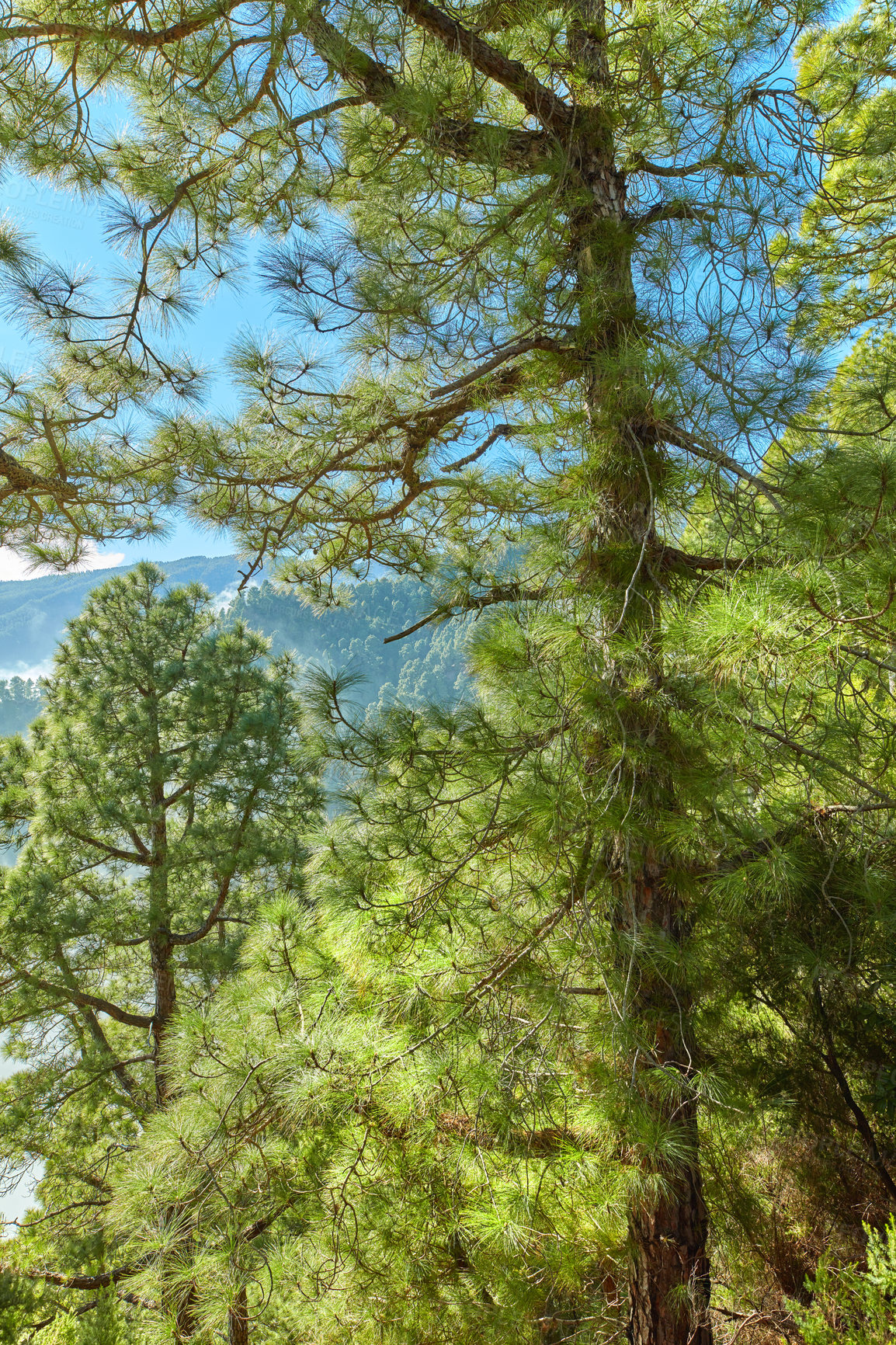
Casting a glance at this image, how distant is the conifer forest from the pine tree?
78.9 inches

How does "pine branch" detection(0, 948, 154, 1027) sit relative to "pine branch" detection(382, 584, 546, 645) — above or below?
above

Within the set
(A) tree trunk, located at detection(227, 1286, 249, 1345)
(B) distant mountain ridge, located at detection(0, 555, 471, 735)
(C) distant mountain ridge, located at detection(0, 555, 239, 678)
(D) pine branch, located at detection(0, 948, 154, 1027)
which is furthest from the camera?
(C) distant mountain ridge, located at detection(0, 555, 239, 678)

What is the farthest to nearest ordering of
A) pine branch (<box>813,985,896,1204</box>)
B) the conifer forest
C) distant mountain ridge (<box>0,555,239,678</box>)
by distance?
distant mountain ridge (<box>0,555,239,678</box>), pine branch (<box>813,985,896,1204</box>), the conifer forest

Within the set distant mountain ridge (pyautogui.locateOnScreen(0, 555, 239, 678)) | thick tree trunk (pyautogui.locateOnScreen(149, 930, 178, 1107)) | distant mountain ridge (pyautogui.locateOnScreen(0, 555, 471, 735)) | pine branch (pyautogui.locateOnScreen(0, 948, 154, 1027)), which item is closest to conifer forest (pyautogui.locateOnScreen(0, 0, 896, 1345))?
pine branch (pyautogui.locateOnScreen(0, 948, 154, 1027))

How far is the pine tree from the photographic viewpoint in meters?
4.59

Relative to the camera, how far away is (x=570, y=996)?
1.77 m

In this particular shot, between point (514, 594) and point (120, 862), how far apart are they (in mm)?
4844

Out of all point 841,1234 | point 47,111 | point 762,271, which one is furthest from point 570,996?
point 47,111

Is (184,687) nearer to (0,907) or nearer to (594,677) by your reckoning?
(0,907)

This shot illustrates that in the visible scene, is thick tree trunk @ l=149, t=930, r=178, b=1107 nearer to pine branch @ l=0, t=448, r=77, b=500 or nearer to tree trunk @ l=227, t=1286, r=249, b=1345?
tree trunk @ l=227, t=1286, r=249, b=1345

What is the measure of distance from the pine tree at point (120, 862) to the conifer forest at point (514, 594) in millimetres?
2005

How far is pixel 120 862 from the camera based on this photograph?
5652 mm

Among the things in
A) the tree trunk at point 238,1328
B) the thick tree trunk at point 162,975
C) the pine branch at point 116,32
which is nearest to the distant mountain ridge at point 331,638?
the thick tree trunk at point 162,975

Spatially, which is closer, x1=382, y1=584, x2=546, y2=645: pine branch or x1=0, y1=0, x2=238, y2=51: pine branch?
x1=0, y1=0, x2=238, y2=51: pine branch
